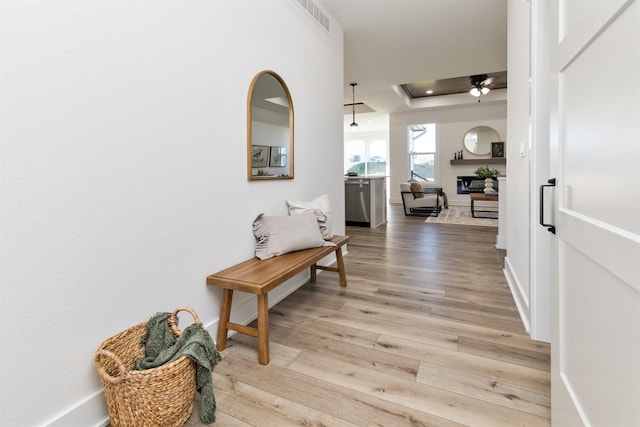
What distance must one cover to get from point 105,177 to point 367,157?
11893 millimetres

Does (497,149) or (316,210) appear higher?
(497,149)

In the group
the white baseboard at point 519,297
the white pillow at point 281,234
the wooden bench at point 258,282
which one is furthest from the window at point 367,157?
the wooden bench at point 258,282

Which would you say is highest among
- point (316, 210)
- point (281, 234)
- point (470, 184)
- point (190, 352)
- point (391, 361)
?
point (470, 184)

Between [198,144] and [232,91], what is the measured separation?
1.54 feet

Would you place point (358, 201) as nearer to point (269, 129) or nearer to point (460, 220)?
point (460, 220)

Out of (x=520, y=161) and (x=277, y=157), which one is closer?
(x=520, y=161)

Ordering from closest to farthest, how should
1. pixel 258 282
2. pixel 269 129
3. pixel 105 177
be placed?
1. pixel 105 177
2. pixel 258 282
3. pixel 269 129

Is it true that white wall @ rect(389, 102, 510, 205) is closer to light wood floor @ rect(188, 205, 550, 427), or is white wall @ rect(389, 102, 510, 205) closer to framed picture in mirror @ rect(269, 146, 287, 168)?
light wood floor @ rect(188, 205, 550, 427)

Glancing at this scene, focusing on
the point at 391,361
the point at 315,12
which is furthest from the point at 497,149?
the point at 391,361

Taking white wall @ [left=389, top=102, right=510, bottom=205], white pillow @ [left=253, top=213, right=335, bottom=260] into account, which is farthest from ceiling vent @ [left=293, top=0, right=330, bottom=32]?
white wall @ [left=389, top=102, right=510, bottom=205]

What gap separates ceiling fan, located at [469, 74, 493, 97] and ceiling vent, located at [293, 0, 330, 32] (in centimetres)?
436

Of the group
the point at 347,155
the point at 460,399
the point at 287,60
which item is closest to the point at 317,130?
the point at 287,60

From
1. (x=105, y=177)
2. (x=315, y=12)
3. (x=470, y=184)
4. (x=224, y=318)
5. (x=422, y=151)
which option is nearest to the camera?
(x=105, y=177)

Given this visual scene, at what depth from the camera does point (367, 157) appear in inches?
504
